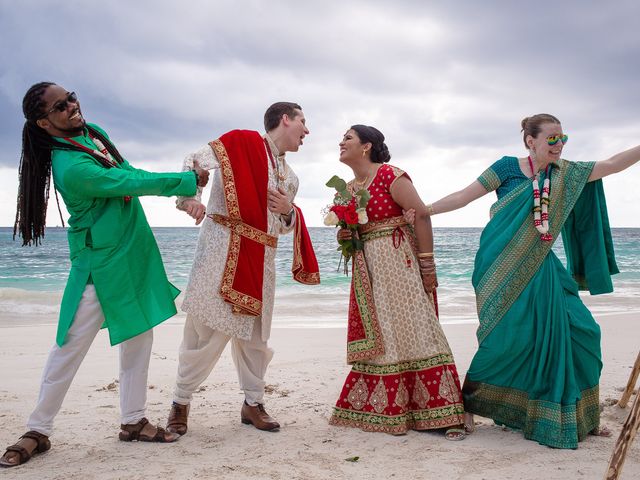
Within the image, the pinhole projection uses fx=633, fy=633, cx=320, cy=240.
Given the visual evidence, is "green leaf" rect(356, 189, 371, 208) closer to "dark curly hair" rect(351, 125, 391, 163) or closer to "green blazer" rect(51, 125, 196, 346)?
"dark curly hair" rect(351, 125, 391, 163)

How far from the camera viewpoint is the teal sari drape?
12.2 feet

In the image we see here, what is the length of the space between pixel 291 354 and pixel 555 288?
141 inches

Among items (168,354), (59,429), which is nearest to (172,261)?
(168,354)

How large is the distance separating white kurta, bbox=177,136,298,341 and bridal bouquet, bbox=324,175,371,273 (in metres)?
0.38

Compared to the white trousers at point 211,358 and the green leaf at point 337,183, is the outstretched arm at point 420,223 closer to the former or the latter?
the green leaf at point 337,183

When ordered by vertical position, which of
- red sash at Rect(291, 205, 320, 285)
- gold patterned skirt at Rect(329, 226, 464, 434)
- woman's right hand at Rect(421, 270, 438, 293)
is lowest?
gold patterned skirt at Rect(329, 226, 464, 434)

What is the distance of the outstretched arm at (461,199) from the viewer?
4.11 metres

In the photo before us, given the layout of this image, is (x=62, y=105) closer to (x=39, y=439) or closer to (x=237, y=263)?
(x=237, y=263)

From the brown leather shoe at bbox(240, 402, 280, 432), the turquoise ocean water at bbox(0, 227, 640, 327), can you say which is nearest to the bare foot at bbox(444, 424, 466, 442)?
the brown leather shoe at bbox(240, 402, 280, 432)

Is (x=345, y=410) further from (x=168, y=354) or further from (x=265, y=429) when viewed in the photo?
(x=168, y=354)

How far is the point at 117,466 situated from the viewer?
11.0 feet

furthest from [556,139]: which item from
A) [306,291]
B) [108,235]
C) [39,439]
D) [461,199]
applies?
[306,291]

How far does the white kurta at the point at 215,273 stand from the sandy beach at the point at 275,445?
27.4 inches

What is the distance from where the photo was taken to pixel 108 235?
11.7 ft
